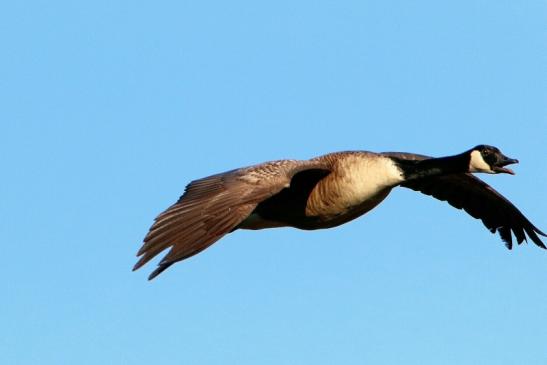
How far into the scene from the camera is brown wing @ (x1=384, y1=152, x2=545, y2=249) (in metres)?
16.8

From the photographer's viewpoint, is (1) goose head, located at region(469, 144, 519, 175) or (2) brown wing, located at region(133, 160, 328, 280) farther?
(1) goose head, located at region(469, 144, 519, 175)

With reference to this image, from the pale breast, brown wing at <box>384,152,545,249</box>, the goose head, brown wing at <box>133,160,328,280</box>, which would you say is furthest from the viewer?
brown wing at <box>384,152,545,249</box>

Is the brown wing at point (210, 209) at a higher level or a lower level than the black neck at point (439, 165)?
lower

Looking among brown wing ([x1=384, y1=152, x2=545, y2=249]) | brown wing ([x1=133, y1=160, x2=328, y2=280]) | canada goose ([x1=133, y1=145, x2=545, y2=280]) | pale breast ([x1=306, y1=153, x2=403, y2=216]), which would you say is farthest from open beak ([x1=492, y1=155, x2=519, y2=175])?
brown wing ([x1=133, y1=160, x2=328, y2=280])

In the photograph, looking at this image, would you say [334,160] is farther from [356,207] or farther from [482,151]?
[482,151]

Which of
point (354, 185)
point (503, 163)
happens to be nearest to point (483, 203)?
point (503, 163)

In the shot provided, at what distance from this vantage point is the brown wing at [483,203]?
16797mm

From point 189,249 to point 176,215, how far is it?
3.19ft

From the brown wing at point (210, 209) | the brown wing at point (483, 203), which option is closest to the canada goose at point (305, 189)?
the brown wing at point (210, 209)

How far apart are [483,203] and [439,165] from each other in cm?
260

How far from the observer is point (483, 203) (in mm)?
17234

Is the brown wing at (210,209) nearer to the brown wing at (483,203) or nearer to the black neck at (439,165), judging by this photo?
the black neck at (439,165)

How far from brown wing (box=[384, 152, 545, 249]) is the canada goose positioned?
67.6 inches

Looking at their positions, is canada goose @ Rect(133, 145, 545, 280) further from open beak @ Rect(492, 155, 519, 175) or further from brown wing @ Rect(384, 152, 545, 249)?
brown wing @ Rect(384, 152, 545, 249)
